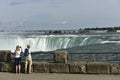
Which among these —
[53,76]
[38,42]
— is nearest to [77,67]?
[53,76]

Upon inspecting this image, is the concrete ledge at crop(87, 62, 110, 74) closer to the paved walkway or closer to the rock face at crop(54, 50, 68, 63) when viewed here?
the paved walkway

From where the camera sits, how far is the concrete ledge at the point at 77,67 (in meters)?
18.8

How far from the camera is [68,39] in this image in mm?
65062

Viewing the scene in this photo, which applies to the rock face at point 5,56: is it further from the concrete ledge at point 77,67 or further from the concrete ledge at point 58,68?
the concrete ledge at point 77,67

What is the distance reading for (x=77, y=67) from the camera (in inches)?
741

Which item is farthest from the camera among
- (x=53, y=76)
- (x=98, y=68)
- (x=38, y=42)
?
(x=38, y=42)

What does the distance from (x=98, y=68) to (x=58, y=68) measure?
1.84 meters

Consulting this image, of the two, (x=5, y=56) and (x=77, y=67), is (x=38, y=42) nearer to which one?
(x=5, y=56)

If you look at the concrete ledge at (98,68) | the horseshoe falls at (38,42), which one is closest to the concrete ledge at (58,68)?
the concrete ledge at (98,68)

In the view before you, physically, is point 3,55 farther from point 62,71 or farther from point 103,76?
point 103,76

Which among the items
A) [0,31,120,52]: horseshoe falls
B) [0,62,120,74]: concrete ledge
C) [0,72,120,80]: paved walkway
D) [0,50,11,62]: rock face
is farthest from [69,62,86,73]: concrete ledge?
[0,31,120,52]: horseshoe falls

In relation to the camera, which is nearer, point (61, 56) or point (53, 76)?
point (53, 76)

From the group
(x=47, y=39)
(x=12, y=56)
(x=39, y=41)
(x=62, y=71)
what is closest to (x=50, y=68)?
(x=62, y=71)

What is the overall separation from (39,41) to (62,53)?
113 feet
